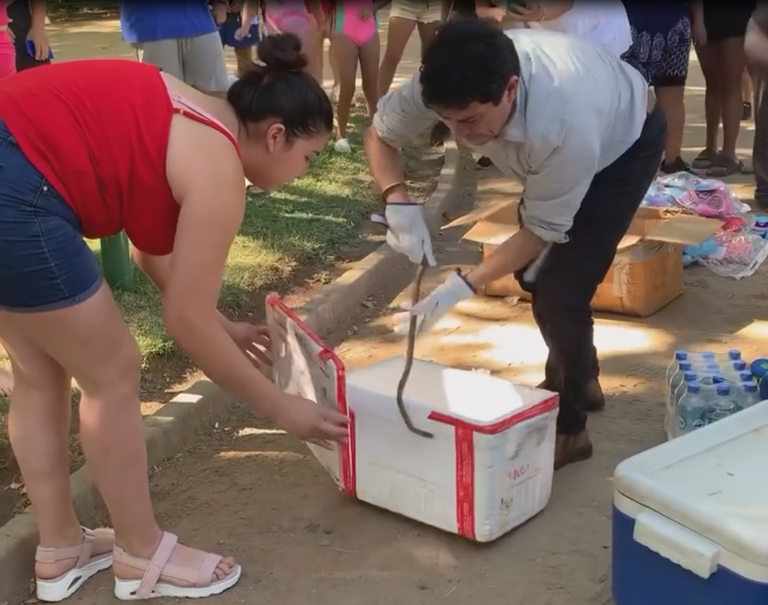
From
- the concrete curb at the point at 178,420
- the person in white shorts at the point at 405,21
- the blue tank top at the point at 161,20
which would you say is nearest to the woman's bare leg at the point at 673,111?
the concrete curb at the point at 178,420

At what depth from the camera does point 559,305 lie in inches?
117

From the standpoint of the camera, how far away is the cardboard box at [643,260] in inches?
165

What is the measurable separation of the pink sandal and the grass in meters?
1.20

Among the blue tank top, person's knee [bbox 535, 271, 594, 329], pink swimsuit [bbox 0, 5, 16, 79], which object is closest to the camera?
person's knee [bbox 535, 271, 594, 329]

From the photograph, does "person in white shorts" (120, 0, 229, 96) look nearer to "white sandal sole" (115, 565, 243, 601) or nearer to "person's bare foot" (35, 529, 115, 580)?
"person's bare foot" (35, 529, 115, 580)

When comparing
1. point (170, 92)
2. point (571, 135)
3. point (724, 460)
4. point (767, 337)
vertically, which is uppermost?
point (170, 92)

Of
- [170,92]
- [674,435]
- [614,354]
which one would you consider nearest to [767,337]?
[614,354]

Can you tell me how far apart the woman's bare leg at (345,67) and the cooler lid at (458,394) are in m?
3.76

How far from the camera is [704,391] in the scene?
301 centimetres

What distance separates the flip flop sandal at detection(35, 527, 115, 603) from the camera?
249cm

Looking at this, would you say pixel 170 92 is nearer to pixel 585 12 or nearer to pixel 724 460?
pixel 724 460

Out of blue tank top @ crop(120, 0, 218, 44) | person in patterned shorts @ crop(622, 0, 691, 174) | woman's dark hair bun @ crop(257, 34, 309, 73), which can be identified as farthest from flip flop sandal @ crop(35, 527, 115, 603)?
person in patterned shorts @ crop(622, 0, 691, 174)

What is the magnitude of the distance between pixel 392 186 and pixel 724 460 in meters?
1.22

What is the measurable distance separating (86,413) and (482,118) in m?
1.13
